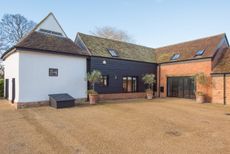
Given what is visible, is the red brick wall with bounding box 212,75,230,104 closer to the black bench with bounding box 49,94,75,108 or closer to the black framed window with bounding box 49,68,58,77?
the black bench with bounding box 49,94,75,108

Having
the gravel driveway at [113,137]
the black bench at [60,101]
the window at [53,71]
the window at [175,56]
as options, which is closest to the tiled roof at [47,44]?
the window at [53,71]

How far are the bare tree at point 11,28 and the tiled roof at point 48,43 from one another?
1343cm

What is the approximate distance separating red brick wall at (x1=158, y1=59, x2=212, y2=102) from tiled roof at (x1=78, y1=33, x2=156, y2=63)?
1.96m

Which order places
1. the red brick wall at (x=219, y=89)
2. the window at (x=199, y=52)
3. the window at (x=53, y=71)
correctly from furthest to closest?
the window at (x=199, y=52), the red brick wall at (x=219, y=89), the window at (x=53, y=71)

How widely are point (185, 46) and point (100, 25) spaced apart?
16.9 meters

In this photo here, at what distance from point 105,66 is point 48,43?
16.7ft

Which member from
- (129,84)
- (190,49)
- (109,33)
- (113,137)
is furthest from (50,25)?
(109,33)

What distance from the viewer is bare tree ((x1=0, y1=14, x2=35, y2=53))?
21.2 m

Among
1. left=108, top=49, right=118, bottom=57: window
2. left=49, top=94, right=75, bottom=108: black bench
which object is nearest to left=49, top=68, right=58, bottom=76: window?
left=49, top=94, right=75, bottom=108: black bench

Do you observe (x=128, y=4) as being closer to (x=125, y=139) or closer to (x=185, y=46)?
(x=185, y=46)

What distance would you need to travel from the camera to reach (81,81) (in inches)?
503

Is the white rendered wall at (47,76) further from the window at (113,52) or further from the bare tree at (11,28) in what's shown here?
the bare tree at (11,28)

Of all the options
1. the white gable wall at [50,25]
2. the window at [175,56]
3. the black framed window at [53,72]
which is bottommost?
the black framed window at [53,72]

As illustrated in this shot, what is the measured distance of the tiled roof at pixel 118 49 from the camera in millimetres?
14109
